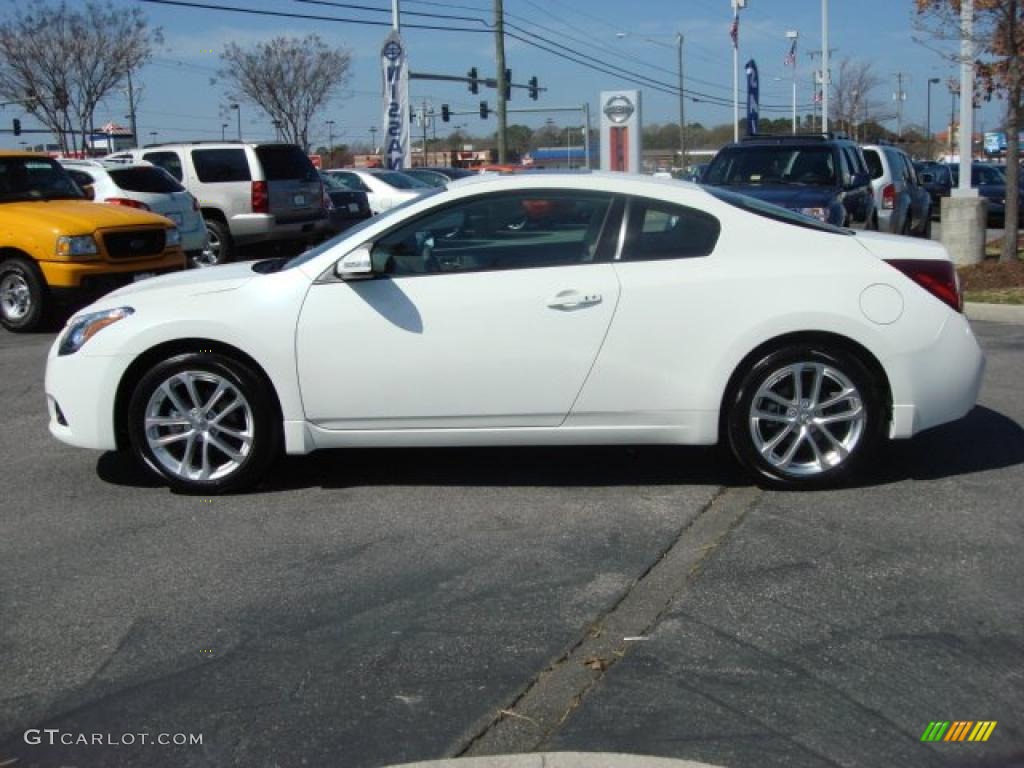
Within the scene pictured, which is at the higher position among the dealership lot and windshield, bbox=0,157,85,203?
windshield, bbox=0,157,85,203

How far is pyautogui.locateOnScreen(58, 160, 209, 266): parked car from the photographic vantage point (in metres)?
14.4

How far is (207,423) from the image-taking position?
5719 millimetres

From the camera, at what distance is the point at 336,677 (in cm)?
377

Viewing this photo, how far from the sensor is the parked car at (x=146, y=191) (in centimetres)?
1444

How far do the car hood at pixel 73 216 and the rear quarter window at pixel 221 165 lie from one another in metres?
4.59

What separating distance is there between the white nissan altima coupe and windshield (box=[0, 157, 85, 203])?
7.42 metres

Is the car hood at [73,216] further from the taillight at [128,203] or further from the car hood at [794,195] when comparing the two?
the car hood at [794,195]

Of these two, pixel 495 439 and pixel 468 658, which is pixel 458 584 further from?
pixel 495 439

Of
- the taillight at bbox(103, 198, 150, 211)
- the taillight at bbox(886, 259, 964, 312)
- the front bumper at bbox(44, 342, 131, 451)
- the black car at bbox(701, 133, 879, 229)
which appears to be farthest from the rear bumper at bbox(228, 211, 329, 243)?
the taillight at bbox(886, 259, 964, 312)

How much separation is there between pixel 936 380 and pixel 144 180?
38.5 ft

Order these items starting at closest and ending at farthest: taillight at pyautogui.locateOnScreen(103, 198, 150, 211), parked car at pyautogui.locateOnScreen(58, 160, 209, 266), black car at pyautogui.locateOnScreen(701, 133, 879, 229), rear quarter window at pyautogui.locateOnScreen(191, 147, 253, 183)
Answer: black car at pyautogui.locateOnScreen(701, 133, 879, 229) → taillight at pyautogui.locateOnScreen(103, 198, 150, 211) → parked car at pyautogui.locateOnScreen(58, 160, 209, 266) → rear quarter window at pyautogui.locateOnScreen(191, 147, 253, 183)

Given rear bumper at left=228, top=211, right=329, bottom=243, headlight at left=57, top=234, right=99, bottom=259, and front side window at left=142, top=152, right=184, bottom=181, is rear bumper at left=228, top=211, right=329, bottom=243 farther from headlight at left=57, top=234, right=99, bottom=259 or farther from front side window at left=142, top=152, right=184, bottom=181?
headlight at left=57, top=234, right=99, bottom=259

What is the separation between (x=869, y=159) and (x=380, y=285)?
13500mm

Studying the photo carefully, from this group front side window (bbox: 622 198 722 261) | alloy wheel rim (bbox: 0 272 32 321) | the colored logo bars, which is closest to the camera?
the colored logo bars
